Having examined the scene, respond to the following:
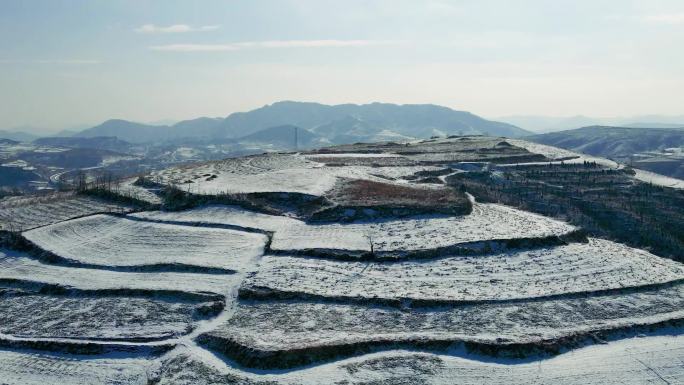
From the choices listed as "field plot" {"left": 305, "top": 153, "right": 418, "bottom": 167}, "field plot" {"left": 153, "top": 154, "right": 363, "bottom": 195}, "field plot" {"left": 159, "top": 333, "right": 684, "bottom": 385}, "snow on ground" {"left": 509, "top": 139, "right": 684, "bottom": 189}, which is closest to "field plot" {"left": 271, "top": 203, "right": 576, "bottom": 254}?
"field plot" {"left": 153, "top": 154, "right": 363, "bottom": 195}

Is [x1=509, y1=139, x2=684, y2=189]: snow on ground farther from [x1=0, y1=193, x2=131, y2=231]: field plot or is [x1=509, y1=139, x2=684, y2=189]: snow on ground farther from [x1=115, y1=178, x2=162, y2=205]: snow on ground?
[x1=0, y1=193, x2=131, y2=231]: field plot

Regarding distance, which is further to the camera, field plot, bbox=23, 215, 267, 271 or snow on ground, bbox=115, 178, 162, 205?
snow on ground, bbox=115, 178, 162, 205

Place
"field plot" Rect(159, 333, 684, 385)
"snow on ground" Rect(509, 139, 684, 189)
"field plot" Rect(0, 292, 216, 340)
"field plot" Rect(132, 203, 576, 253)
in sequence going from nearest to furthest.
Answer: "field plot" Rect(159, 333, 684, 385) < "field plot" Rect(0, 292, 216, 340) < "field plot" Rect(132, 203, 576, 253) < "snow on ground" Rect(509, 139, 684, 189)

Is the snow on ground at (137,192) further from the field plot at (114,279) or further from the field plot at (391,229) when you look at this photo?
the field plot at (114,279)

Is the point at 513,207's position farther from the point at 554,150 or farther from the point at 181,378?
the point at 554,150

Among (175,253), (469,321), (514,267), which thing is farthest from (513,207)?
(175,253)

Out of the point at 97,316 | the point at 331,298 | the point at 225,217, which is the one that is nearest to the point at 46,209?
the point at 225,217

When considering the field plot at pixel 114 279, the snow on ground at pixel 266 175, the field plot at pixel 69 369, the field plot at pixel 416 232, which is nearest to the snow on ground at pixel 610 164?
the snow on ground at pixel 266 175
